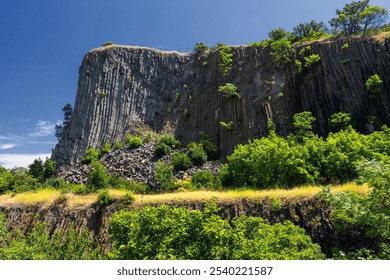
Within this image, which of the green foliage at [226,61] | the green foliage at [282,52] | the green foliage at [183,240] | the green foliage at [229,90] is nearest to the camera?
the green foliage at [183,240]

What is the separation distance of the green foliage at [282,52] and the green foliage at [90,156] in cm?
3336

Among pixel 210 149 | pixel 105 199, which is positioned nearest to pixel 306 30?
pixel 210 149

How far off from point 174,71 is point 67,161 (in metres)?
27.0

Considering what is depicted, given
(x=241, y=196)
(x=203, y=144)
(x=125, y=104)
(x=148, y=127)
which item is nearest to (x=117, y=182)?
(x=203, y=144)

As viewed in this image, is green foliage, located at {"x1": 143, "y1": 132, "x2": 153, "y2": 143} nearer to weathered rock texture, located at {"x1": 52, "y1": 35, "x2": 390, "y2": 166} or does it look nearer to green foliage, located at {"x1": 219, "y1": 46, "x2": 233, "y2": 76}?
weathered rock texture, located at {"x1": 52, "y1": 35, "x2": 390, "y2": 166}

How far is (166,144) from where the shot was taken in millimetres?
50312

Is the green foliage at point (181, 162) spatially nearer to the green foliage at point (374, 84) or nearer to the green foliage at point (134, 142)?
the green foliage at point (134, 142)

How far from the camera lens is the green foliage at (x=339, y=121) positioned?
36.9 meters

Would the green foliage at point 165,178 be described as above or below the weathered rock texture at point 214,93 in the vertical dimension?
below

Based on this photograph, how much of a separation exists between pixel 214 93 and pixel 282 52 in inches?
504

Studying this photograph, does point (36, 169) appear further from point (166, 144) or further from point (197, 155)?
point (197, 155)

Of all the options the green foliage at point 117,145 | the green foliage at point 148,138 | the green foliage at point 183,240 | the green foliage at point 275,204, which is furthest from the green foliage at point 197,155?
the green foliage at point 183,240

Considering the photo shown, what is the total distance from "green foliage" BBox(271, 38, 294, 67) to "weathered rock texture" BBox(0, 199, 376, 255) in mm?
31460

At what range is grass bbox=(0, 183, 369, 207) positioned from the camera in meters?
21.4
